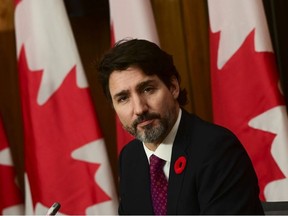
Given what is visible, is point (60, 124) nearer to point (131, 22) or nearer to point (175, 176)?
point (131, 22)

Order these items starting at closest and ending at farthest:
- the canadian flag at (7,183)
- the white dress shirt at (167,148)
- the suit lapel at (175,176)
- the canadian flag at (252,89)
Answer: the suit lapel at (175,176), the white dress shirt at (167,148), the canadian flag at (252,89), the canadian flag at (7,183)

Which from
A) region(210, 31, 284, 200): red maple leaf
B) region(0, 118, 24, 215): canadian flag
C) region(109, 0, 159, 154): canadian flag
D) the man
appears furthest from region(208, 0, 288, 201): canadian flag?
region(0, 118, 24, 215): canadian flag

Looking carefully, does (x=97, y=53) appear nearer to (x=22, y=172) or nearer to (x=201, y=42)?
(x=201, y=42)

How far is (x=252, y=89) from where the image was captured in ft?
5.99

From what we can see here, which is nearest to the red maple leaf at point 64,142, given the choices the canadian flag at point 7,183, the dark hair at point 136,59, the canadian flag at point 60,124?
the canadian flag at point 60,124

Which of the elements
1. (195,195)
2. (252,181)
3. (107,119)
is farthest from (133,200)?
(107,119)

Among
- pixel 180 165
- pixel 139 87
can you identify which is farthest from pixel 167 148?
pixel 139 87

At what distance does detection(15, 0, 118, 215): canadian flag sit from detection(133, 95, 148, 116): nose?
0.76 metres

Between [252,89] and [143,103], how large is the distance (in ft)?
2.35

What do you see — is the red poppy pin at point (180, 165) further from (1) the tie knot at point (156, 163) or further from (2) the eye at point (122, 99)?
(2) the eye at point (122, 99)

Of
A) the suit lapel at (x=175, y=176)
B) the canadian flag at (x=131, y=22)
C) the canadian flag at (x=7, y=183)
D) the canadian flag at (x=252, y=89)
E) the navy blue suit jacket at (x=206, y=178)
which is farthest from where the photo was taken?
the canadian flag at (x=7, y=183)

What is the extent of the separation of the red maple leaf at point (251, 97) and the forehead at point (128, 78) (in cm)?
67

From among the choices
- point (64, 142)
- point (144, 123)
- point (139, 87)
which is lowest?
point (64, 142)

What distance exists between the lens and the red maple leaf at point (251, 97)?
70.8 inches
